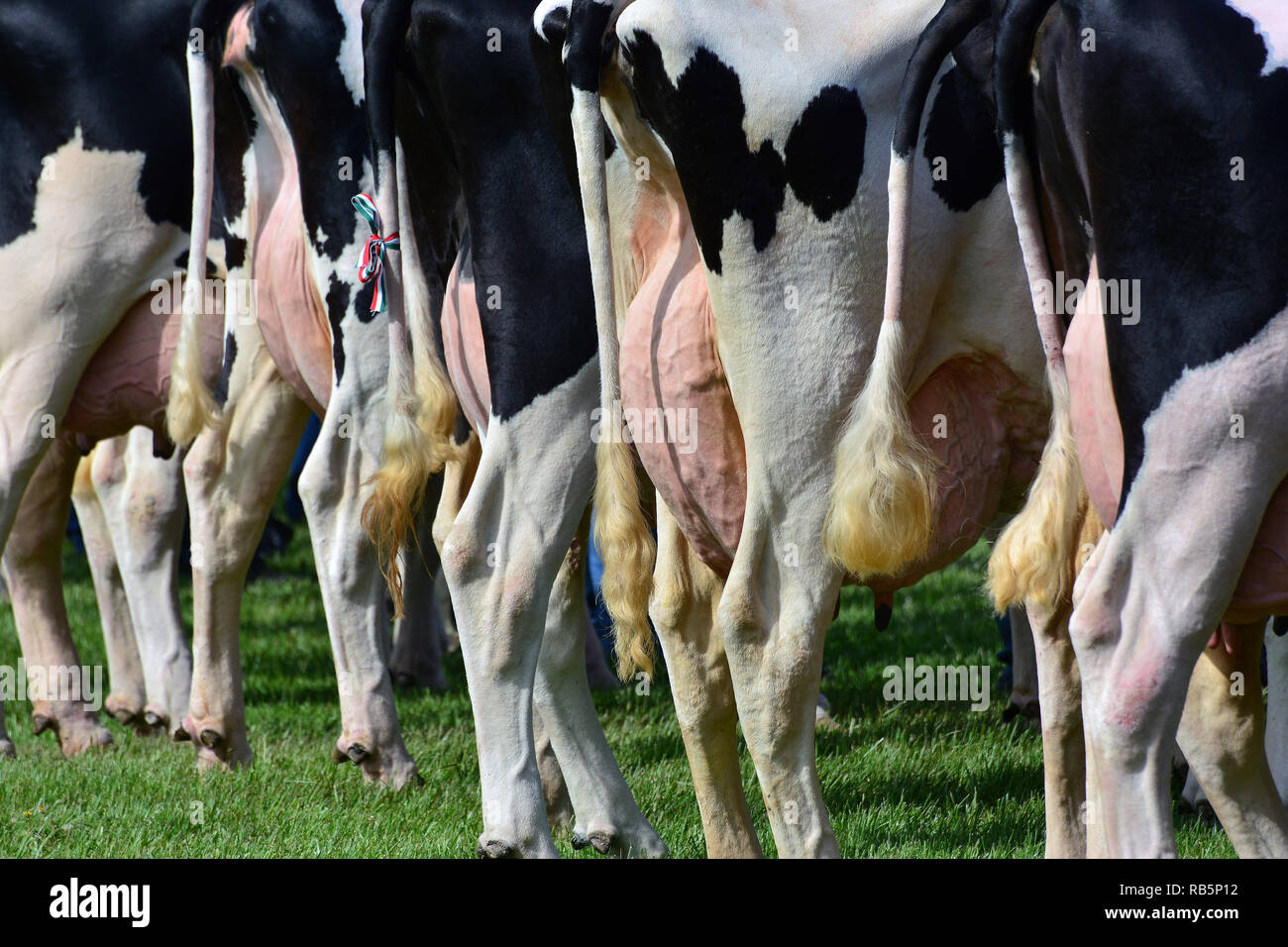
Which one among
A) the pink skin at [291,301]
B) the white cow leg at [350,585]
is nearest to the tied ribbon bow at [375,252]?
the pink skin at [291,301]

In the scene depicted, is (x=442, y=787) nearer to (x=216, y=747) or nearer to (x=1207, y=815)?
(x=216, y=747)

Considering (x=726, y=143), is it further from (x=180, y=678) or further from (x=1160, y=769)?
(x=180, y=678)

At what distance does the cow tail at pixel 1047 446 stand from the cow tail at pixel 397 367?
1.82 m

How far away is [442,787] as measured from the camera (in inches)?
226

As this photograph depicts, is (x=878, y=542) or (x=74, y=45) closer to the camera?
(x=878, y=542)

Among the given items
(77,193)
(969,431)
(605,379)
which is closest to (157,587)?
(77,193)

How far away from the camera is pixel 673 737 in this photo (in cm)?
665

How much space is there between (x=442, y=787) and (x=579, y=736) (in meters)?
1.04

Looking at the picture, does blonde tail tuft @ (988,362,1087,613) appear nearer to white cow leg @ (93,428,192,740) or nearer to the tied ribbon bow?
the tied ribbon bow

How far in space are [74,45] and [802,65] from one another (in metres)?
3.13

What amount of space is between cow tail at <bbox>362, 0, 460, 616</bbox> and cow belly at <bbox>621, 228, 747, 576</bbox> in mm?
805

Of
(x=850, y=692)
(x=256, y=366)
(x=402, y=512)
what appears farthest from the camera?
(x=850, y=692)

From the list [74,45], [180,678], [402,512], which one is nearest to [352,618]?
[402,512]

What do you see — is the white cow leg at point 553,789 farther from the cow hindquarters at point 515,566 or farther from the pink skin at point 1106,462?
the pink skin at point 1106,462
